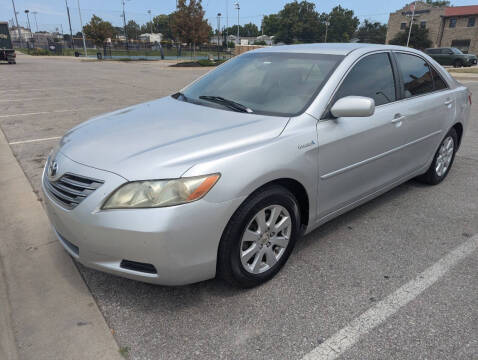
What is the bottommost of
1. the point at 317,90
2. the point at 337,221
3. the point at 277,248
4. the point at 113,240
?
the point at 337,221

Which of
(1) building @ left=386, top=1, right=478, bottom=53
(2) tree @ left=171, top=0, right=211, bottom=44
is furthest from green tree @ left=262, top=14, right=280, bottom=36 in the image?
(2) tree @ left=171, top=0, right=211, bottom=44

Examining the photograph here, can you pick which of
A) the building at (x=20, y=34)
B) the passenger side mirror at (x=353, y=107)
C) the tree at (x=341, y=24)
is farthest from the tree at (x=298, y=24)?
the passenger side mirror at (x=353, y=107)

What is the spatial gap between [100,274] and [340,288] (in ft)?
5.63

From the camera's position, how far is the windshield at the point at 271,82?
2842 mm

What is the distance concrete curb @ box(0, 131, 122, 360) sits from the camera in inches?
80.6

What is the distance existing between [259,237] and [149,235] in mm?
774

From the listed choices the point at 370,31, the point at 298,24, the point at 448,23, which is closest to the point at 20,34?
the point at 298,24

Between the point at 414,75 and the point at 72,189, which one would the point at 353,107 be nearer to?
the point at 414,75

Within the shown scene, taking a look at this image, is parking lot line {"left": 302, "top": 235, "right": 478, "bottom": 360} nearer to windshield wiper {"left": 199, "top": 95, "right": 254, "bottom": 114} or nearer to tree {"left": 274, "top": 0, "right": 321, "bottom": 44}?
windshield wiper {"left": 199, "top": 95, "right": 254, "bottom": 114}

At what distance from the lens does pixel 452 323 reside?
7.39 feet

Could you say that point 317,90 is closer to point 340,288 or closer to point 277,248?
point 277,248

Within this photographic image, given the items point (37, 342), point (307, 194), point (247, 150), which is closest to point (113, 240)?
point (37, 342)

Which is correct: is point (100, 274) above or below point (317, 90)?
below

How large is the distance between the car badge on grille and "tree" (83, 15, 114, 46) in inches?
1977
